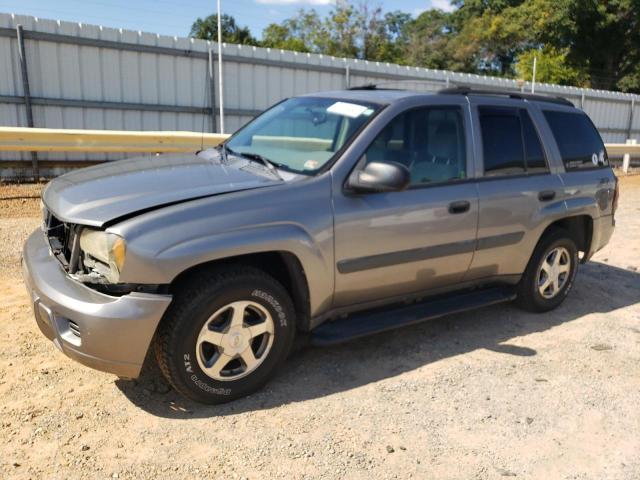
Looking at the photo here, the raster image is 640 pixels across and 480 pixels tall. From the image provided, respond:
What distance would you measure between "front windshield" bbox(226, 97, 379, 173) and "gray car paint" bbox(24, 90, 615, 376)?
0.12 metres

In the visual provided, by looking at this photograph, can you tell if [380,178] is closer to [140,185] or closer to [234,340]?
[234,340]

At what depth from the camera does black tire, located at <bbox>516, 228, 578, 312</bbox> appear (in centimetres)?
496

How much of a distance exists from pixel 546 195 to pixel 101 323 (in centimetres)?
351

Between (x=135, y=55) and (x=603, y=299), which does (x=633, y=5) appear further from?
(x=603, y=299)

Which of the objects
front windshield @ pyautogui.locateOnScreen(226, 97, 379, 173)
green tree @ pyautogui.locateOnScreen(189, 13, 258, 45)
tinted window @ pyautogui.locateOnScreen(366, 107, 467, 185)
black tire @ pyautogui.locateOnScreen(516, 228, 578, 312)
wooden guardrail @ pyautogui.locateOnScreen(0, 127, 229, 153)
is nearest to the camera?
front windshield @ pyautogui.locateOnScreen(226, 97, 379, 173)

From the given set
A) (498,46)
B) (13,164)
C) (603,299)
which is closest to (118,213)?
(603,299)

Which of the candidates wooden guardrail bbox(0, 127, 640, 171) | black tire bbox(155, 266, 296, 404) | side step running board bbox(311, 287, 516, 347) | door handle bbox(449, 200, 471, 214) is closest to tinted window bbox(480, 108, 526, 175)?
door handle bbox(449, 200, 471, 214)

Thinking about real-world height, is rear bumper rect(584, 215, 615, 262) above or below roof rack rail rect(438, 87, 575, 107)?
below

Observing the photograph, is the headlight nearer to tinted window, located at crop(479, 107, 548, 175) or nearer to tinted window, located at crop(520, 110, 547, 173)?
tinted window, located at crop(479, 107, 548, 175)

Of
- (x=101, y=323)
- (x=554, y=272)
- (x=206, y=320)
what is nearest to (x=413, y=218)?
(x=206, y=320)

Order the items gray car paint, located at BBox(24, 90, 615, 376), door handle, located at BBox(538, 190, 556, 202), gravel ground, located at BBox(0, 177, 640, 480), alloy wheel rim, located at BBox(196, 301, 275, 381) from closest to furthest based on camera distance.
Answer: gravel ground, located at BBox(0, 177, 640, 480)
gray car paint, located at BBox(24, 90, 615, 376)
alloy wheel rim, located at BBox(196, 301, 275, 381)
door handle, located at BBox(538, 190, 556, 202)

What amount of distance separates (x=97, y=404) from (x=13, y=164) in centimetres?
804

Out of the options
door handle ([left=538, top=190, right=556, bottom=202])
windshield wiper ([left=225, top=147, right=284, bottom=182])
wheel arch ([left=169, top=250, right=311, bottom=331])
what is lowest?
wheel arch ([left=169, top=250, right=311, bottom=331])

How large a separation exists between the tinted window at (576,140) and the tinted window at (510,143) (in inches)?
12.8
